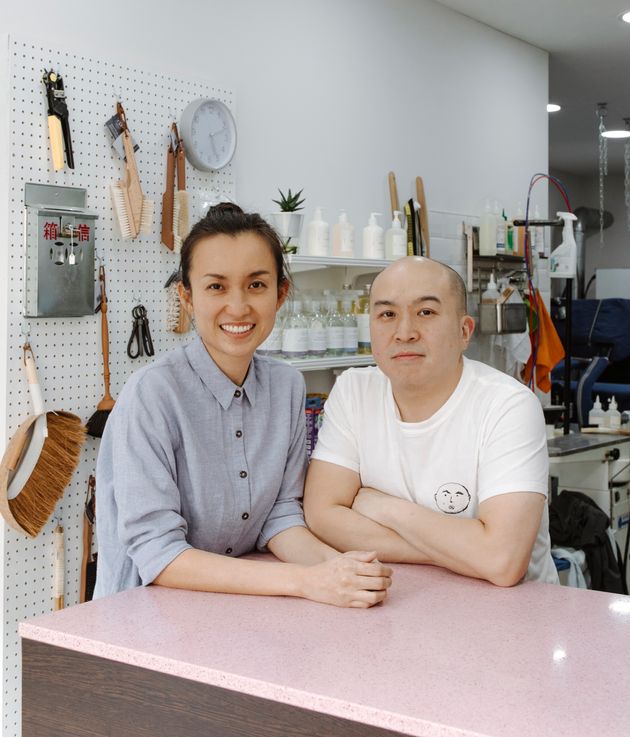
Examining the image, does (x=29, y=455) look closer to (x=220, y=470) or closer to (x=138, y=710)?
(x=220, y=470)

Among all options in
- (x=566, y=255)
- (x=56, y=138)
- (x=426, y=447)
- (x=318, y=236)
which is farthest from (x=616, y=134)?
(x=426, y=447)

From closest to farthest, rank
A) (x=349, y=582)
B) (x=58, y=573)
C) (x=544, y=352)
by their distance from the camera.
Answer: (x=349, y=582) → (x=58, y=573) → (x=544, y=352)

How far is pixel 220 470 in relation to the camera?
166 centimetres

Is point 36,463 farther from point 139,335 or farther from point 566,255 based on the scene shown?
point 566,255

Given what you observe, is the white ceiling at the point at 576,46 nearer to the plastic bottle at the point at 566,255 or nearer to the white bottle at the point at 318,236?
the plastic bottle at the point at 566,255

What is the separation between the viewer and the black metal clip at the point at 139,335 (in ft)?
9.29

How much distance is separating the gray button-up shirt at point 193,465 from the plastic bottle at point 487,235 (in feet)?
9.74

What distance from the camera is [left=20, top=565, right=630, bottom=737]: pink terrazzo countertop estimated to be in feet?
3.33

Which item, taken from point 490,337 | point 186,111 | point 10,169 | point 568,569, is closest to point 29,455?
point 10,169

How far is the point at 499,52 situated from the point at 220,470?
399 centimetres

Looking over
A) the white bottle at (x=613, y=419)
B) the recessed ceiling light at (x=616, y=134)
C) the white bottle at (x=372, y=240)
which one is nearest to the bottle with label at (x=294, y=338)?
the white bottle at (x=372, y=240)

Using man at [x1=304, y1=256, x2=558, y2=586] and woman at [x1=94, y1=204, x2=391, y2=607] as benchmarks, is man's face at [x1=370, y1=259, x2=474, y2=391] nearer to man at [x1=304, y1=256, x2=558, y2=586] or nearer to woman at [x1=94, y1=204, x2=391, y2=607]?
man at [x1=304, y1=256, x2=558, y2=586]

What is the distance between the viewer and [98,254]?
2.73m

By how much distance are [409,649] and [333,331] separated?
2.13 m
